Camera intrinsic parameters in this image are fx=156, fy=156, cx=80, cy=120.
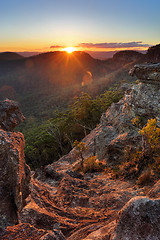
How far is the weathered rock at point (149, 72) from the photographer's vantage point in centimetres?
927

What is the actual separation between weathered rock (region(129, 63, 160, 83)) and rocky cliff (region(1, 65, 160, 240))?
2.3 inches

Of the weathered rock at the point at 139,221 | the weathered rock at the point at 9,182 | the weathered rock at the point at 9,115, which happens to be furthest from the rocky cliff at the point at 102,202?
the weathered rock at the point at 9,115

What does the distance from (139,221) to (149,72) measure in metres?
8.90

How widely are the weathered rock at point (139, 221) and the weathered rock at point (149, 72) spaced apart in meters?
8.38

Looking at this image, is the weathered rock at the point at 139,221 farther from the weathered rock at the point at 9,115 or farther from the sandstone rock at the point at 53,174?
the sandstone rock at the point at 53,174

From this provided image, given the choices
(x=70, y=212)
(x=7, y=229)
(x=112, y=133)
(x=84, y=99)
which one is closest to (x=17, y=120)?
(x=7, y=229)

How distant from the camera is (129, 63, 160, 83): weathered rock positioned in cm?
927

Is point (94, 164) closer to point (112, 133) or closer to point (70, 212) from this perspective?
point (112, 133)

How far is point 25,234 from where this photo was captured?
3.53 m

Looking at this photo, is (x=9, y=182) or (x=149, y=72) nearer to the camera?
(x=9, y=182)

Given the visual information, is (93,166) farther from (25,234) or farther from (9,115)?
(25,234)

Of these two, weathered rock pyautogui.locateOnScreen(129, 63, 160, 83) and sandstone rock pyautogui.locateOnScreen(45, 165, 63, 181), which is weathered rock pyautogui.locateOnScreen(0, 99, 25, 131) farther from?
weathered rock pyautogui.locateOnScreen(129, 63, 160, 83)

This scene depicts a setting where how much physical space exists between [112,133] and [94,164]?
11.0 feet

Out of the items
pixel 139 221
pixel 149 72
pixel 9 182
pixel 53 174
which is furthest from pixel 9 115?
pixel 149 72
